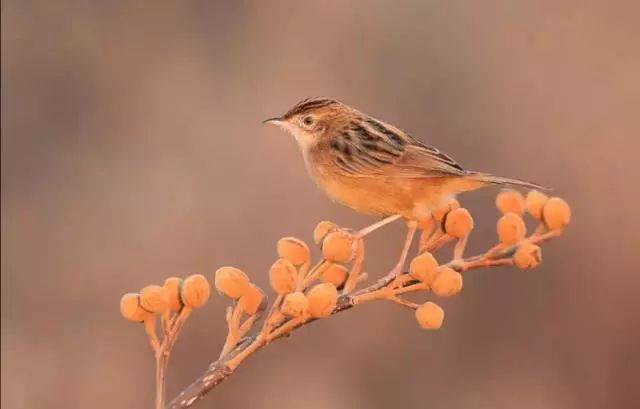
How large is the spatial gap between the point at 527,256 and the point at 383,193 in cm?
83

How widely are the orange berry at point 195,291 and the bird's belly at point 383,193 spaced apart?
34.8 inches

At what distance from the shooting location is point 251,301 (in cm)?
166

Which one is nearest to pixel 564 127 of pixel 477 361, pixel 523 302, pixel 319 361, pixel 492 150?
pixel 492 150

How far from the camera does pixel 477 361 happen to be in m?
6.81

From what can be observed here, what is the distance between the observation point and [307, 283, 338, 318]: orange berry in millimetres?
1563

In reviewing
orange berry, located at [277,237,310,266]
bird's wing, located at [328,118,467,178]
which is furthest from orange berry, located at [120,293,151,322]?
bird's wing, located at [328,118,467,178]

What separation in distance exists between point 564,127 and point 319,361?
232 cm

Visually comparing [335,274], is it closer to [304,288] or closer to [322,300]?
[304,288]

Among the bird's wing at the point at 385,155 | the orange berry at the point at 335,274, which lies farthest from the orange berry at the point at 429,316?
the bird's wing at the point at 385,155

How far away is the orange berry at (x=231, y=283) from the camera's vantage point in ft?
5.39

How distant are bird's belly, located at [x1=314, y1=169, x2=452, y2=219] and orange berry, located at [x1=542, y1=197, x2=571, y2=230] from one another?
1.70 feet

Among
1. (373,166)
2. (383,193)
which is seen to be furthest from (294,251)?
(373,166)

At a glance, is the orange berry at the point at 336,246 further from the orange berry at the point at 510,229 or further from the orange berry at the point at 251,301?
the orange berry at the point at 510,229

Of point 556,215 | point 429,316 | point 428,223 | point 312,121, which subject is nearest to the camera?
point 429,316
